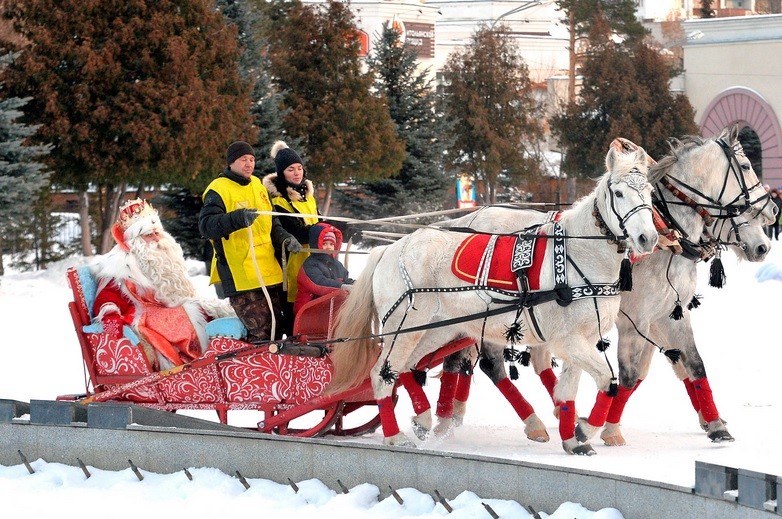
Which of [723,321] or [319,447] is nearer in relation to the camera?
[319,447]

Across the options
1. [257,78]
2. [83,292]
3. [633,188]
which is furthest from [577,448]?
[257,78]

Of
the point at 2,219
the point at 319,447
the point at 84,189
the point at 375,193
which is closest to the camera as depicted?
the point at 319,447

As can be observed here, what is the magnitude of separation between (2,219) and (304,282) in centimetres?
1063

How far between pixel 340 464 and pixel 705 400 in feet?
8.65

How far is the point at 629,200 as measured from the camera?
695 cm

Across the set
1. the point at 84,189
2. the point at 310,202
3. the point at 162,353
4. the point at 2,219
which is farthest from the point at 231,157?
the point at 84,189

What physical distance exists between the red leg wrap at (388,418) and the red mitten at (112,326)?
1.61m

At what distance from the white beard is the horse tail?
1.00 metres

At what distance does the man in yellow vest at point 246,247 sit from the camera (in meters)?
7.88

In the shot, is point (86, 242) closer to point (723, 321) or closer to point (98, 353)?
point (723, 321)

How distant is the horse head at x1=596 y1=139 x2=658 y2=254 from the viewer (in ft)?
22.4

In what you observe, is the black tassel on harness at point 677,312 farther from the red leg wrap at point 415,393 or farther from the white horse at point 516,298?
the red leg wrap at point 415,393

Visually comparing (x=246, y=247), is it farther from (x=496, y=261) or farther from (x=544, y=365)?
(x=544, y=365)

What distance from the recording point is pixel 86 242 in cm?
2189
